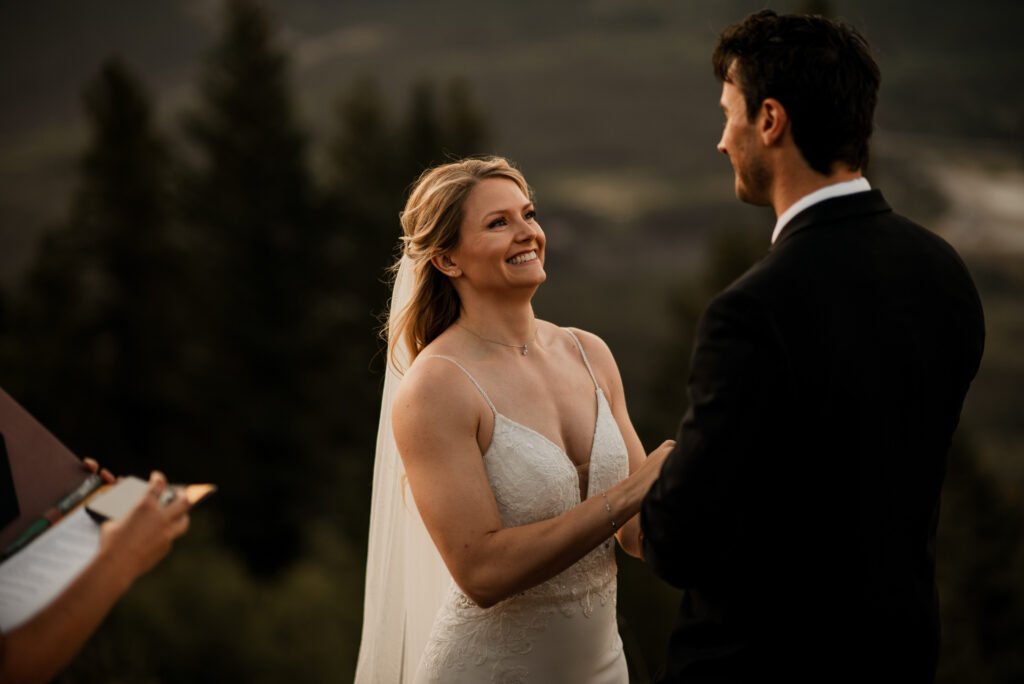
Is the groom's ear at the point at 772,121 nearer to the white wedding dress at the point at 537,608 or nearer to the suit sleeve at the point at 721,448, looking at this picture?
the suit sleeve at the point at 721,448

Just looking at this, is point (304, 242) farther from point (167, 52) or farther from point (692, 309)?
point (167, 52)

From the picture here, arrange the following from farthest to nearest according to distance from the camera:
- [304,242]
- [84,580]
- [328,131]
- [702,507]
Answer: [328,131]
[304,242]
[702,507]
[84,580]

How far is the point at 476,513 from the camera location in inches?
89.4

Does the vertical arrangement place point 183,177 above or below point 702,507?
above

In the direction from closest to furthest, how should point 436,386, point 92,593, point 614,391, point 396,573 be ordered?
point 92,593
point 436,386
point 614,391
point 396,573

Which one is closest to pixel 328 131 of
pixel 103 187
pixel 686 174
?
pixel 103 187

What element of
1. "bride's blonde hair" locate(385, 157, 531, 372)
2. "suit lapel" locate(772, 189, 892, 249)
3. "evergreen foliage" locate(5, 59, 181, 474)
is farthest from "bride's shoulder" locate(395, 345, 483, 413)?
"evergreen foliage" locate(5, 59, 181, 474)

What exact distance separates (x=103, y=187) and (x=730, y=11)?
26.7m

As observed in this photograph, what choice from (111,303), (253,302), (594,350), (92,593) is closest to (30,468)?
(92,593)

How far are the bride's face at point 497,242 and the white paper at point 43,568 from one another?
132cm

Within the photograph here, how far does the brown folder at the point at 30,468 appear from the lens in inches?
67.3

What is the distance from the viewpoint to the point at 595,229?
3441 cm

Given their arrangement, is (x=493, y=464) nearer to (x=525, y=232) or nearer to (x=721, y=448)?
(x=525, y=232)

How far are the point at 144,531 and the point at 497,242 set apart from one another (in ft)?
4.40
